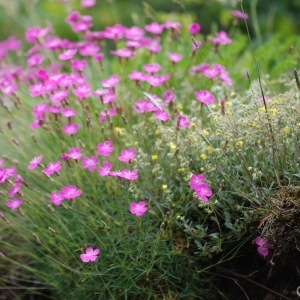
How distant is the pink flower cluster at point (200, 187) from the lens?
1912 mm

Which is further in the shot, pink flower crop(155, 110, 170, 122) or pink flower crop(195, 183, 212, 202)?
pink flower crop(155, 110, 170, 122)

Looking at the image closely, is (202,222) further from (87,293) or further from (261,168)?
(87,293)

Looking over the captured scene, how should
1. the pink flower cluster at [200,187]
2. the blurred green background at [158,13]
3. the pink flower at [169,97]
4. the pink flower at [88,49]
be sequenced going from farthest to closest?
the blurred green background at [158,13]
the pink flower at [88,49]
the pink flower at [169,97]
the pink flower cluster at [200,187]

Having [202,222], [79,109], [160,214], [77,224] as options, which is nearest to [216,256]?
[202,222]

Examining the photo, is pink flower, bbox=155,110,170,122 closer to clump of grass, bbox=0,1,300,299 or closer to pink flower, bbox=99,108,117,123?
clump of grass, bbox=0,1,300,299

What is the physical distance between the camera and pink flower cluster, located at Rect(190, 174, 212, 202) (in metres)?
1.91

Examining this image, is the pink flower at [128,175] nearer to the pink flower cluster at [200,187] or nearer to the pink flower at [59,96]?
the pink flower cluster at [200,187]

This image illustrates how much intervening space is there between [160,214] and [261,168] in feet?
1.52

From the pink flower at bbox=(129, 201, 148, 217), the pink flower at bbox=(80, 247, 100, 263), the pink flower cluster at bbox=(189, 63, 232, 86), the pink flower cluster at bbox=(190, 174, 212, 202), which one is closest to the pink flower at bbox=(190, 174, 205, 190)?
the pink flower cluster at bbox=(190, 174, 212, 202)

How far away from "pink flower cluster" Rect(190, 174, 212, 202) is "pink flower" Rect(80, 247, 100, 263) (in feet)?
1.45

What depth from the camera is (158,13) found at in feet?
15.2

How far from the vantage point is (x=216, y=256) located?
2.15 m

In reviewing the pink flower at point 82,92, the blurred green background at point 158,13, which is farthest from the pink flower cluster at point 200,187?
the blurred green background at point 158,13

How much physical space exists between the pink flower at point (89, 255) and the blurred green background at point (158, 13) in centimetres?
306
